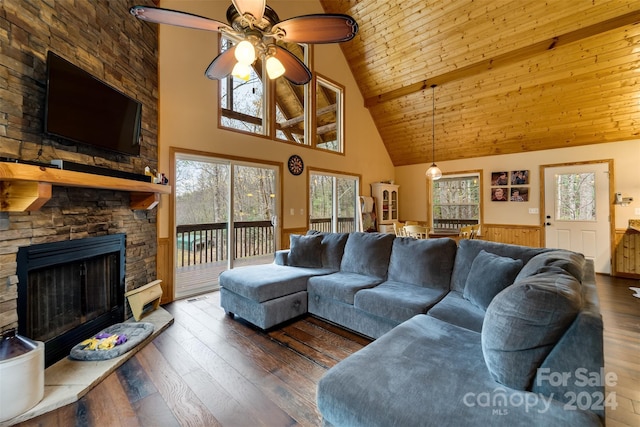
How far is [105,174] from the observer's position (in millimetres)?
2242

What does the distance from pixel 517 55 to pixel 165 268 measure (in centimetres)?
637

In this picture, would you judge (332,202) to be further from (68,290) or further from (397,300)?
(68,290)

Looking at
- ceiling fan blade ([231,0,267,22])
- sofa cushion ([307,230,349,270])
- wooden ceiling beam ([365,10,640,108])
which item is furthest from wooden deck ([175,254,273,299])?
wooden ceiling beam ([365,10,640,108])

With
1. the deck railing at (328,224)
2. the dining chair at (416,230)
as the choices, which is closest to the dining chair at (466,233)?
the dining chair at (416,230)

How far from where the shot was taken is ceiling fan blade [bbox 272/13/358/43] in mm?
1967

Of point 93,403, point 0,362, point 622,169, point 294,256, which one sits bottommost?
point 93,403

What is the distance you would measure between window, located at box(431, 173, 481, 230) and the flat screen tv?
666 centimetres

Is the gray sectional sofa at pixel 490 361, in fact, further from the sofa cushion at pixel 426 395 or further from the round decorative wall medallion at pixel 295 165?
the round decorative wall medallion at pixel 295 165

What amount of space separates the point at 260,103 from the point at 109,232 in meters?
3.11

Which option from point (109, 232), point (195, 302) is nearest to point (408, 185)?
point (195, 302)

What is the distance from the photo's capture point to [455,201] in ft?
22.7

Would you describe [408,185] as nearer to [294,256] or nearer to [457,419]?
[294,256]

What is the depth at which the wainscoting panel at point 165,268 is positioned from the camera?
3477mm

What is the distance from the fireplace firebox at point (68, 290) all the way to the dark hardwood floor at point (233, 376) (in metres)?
0.61
